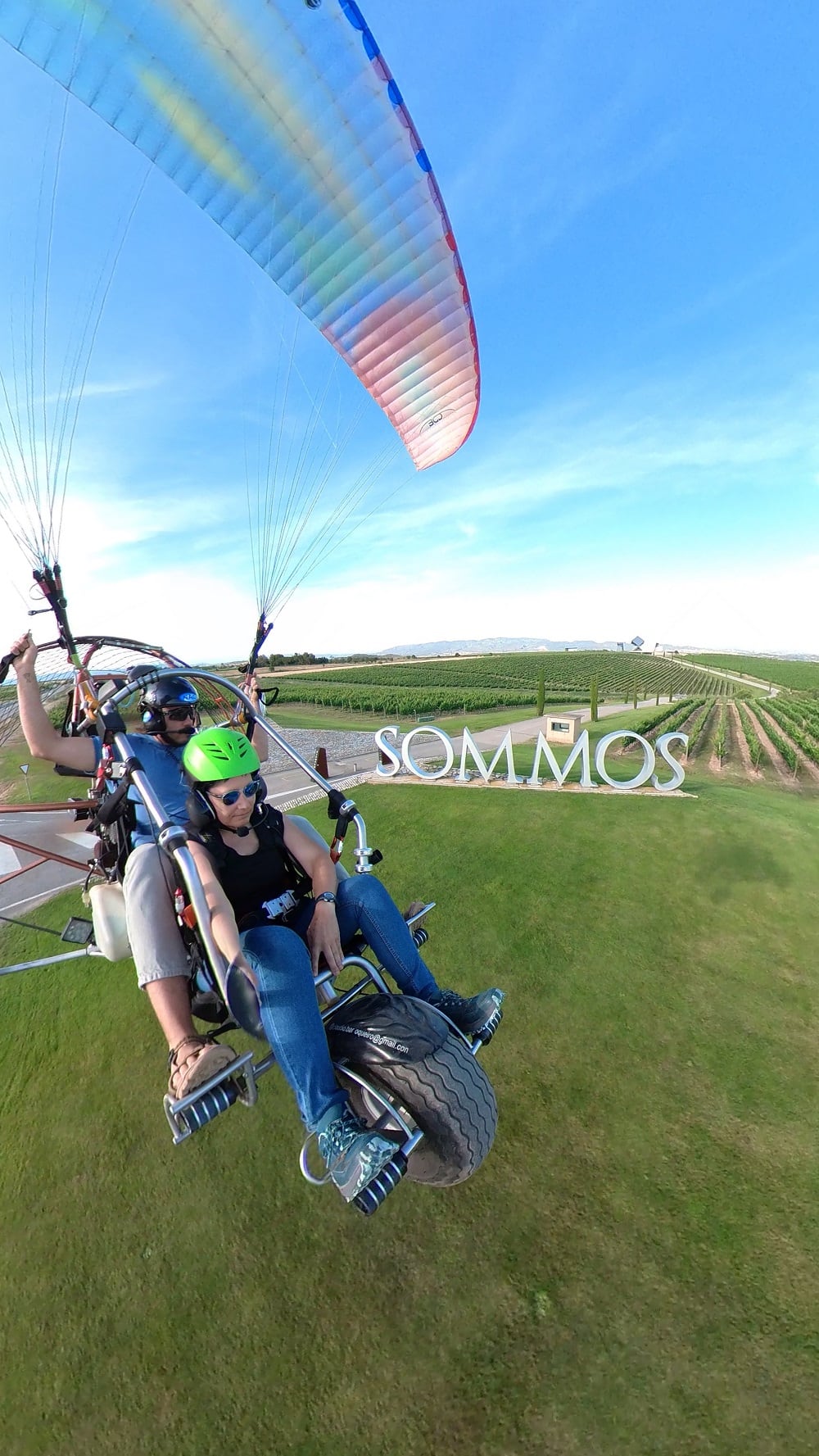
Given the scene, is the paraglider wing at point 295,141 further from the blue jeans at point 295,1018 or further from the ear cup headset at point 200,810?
the blue jeans at point 295,1018

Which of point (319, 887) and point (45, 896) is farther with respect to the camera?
point (45, 896)

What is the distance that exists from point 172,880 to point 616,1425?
2.73 meters

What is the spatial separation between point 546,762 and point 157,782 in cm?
787

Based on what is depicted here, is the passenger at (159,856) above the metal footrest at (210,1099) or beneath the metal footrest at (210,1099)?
above

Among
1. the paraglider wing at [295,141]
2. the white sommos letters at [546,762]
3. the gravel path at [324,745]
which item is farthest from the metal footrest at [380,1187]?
the gravel path at [324,745]

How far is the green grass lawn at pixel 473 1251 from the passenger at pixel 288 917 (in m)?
0.99

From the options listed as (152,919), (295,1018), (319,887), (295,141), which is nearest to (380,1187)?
(295,1018)

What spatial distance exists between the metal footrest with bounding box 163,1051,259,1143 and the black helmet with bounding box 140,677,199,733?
234 cm

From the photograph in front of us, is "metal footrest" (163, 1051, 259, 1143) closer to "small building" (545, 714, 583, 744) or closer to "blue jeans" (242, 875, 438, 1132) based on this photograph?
"blue jeans" (242, 875, 438, 1132)

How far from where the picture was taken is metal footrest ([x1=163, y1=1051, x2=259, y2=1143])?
2.03 meters

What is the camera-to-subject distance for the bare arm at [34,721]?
3534mm

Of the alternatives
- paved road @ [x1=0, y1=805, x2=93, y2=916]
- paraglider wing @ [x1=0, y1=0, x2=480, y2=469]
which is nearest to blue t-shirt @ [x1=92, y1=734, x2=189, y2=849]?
paved road @ [x1=0, y1=805, x2=93, y2=916]

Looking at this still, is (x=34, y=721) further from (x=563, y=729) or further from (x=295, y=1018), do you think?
(x=563, y=729)

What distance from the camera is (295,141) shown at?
4344 mm
